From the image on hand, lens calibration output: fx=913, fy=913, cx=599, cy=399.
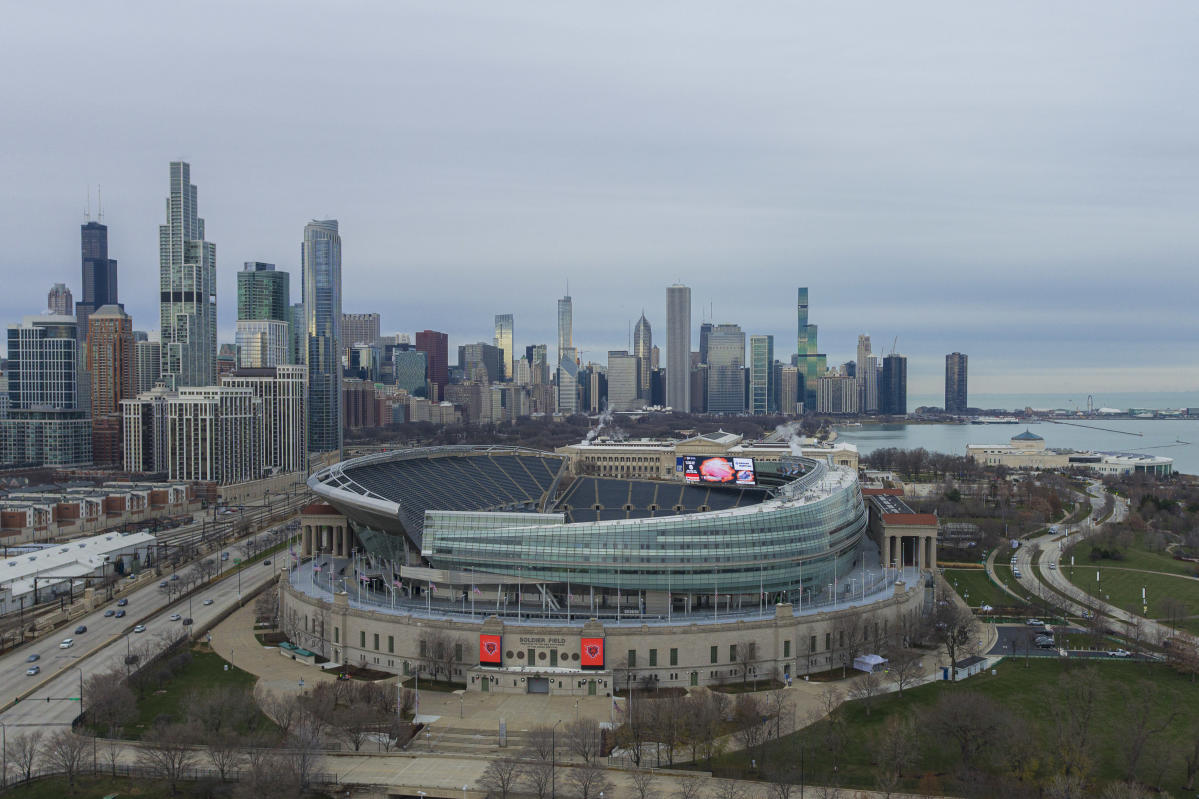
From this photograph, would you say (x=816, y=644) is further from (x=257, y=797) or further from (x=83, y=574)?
(x=83, y=574)

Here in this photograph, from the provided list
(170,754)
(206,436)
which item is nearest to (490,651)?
(170,754)

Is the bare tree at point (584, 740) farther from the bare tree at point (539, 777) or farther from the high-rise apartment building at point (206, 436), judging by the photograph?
the high-rise apartment building at point (206, 436)

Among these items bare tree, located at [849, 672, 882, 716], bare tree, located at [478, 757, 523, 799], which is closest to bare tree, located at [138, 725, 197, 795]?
bare tree, located at [478, 757, 523, 799]

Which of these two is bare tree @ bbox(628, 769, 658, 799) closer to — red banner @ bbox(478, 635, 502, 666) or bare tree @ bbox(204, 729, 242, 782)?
red banner @ bbox(478, 635, 502, 666)

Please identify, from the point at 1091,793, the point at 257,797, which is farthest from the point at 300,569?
the point at 1091,793

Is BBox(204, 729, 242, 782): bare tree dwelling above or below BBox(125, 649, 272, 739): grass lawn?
above

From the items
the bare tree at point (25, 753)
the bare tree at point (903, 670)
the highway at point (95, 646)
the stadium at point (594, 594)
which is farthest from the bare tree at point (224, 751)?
the bare tree at point (903, 670)
